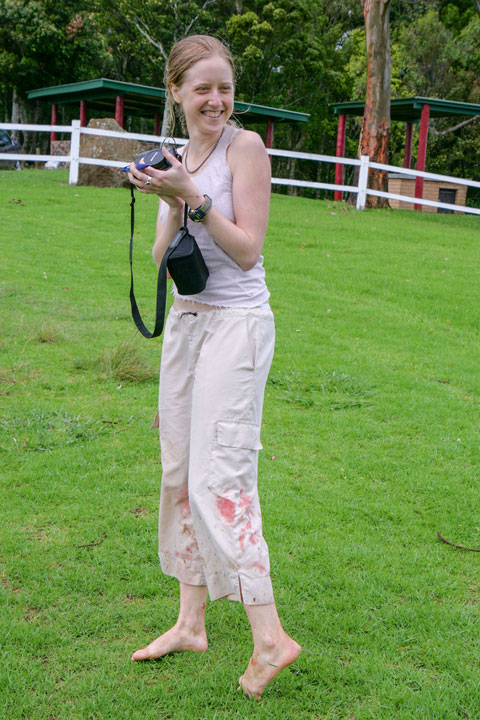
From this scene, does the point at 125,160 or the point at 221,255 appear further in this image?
the point at 125,160

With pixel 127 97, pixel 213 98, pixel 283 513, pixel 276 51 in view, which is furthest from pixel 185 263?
pixel 276 51

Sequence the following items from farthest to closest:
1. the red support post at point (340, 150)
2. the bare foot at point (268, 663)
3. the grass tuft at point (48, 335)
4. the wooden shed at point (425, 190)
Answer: the wooden shed at point (425, 190) < the red support post at point (340, 150) < the grass tuft at point (48, 335) < the bare foot at point (268, 663)

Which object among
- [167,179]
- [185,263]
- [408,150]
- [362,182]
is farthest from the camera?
[408,150]

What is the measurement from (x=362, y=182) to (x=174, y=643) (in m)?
15.4

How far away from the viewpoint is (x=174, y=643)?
2766 mm

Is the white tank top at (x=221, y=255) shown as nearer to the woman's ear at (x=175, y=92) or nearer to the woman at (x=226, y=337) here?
the woman at (x=226, y=337)

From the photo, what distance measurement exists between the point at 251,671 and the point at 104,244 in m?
9.32

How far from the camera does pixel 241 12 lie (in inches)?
1375

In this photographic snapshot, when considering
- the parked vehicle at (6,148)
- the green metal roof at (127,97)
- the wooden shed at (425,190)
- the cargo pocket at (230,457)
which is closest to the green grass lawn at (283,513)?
the cargo pocket at (230,457)

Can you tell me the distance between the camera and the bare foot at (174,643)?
9.03 ft

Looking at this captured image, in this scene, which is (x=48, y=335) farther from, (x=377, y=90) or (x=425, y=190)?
(x=425, y=190)

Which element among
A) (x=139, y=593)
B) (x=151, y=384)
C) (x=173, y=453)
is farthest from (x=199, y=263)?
(x=151, y=384)

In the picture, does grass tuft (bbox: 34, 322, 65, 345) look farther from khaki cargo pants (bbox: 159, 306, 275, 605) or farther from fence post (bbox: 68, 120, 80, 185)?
fence post (bbox: 68, 120, 80, 185)

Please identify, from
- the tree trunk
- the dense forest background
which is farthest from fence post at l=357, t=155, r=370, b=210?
the dense forest background
